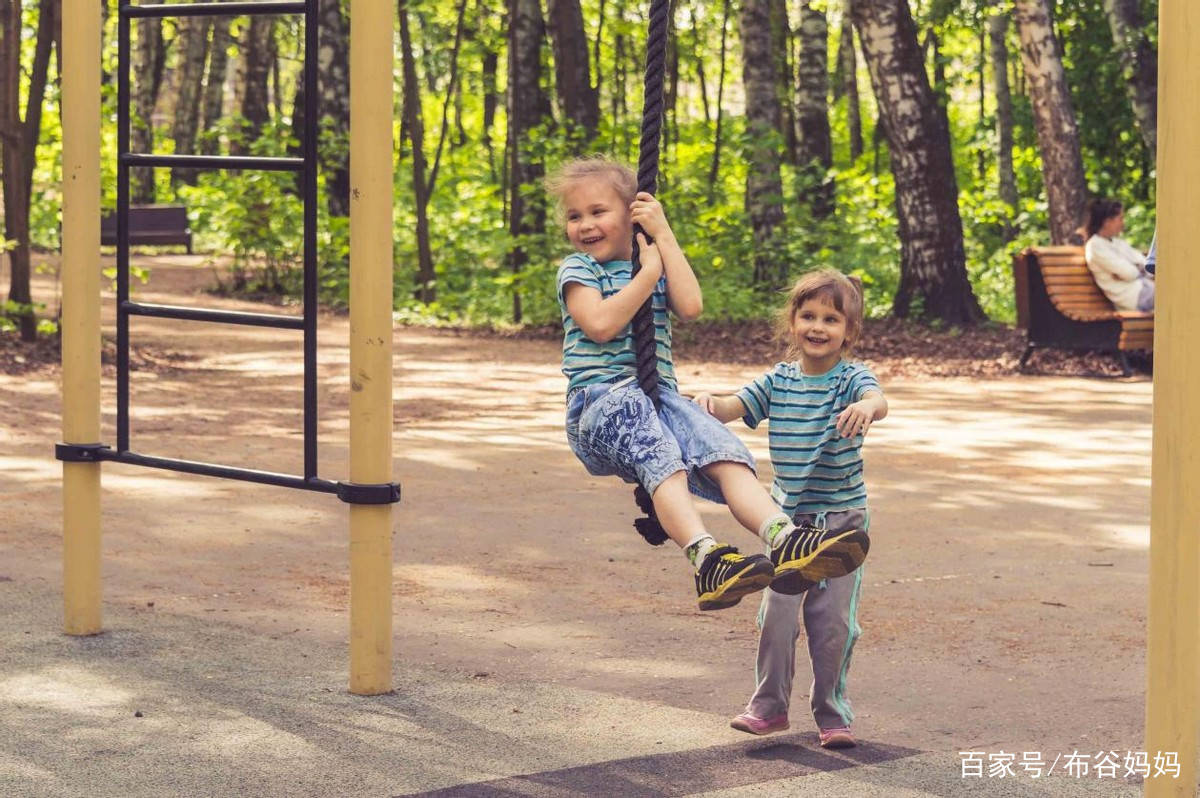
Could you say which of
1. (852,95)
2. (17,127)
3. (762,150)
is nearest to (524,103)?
(762,150)

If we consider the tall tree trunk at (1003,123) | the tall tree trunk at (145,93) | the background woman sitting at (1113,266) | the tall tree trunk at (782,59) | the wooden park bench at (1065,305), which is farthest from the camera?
the tall tree trunk at (782,59)

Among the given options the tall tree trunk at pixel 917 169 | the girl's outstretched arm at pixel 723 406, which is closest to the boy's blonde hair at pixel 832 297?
the girl's outstretched arm at pixel 723 406

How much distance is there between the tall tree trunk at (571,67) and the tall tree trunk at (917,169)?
4087 millimetres

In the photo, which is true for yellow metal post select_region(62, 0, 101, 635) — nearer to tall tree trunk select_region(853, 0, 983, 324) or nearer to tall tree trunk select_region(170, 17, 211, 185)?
tall tree trunk select_region(853, 0, 983, 324)

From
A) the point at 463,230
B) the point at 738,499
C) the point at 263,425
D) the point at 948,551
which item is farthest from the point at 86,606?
the point at 463,230

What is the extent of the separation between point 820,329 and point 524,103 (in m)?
15.5

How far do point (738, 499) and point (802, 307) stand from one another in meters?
0.51

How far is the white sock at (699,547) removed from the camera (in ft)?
13.3

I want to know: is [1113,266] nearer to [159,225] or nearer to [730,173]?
[159,225]

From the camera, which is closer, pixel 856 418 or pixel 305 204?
pixel 856 418

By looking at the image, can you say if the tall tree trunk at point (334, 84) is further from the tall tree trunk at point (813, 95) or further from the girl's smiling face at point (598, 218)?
the girl's smiling face at point (598, 218)

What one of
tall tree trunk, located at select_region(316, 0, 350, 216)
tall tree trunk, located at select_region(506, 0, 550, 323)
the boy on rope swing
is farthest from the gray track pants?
tall tree trunk, located at select_region(316, 0, 350, 216)

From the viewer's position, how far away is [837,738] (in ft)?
14.7

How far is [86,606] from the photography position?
18.3 ft
